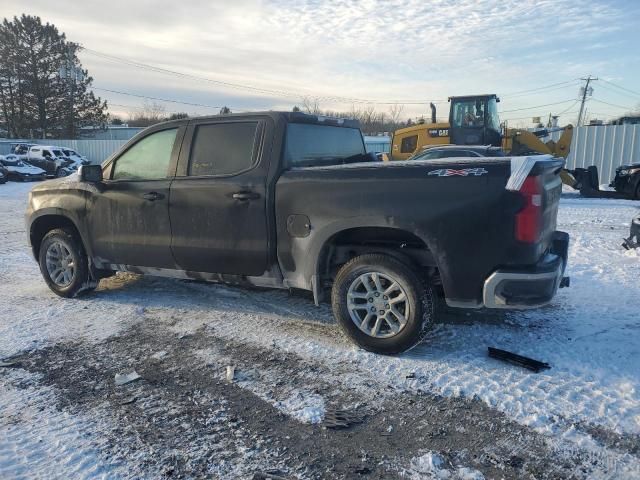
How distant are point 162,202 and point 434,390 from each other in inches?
121

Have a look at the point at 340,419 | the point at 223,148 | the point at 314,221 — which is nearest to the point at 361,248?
the point at 314,221

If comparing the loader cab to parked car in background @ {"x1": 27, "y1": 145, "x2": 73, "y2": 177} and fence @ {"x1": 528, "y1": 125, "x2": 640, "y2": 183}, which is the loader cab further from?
parked car in background @ {"x1": 27, "y1": 145, "x2": 73, "y2": 177}

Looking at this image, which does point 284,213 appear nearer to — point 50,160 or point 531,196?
point 531,196

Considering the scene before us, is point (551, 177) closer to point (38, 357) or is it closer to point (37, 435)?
point (37, 435)

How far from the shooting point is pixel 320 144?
5.05 m

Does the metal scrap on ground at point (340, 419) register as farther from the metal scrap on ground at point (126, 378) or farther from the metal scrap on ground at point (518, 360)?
the metal scrap on ground at point (126, 378)

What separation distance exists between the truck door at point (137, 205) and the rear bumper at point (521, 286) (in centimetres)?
305

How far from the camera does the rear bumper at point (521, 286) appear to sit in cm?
357

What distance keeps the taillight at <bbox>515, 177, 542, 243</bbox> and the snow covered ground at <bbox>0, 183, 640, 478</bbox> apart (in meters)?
1.03

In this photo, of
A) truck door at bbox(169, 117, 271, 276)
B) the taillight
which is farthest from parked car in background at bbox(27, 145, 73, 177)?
the taillight

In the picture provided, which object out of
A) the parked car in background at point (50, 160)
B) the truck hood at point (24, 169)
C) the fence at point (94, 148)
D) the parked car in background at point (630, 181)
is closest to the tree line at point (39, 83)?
the fence at point (94, 148)

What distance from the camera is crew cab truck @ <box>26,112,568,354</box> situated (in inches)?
142

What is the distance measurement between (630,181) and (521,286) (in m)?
13.3

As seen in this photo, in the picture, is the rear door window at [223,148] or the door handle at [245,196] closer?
the door handle at [245,196]
